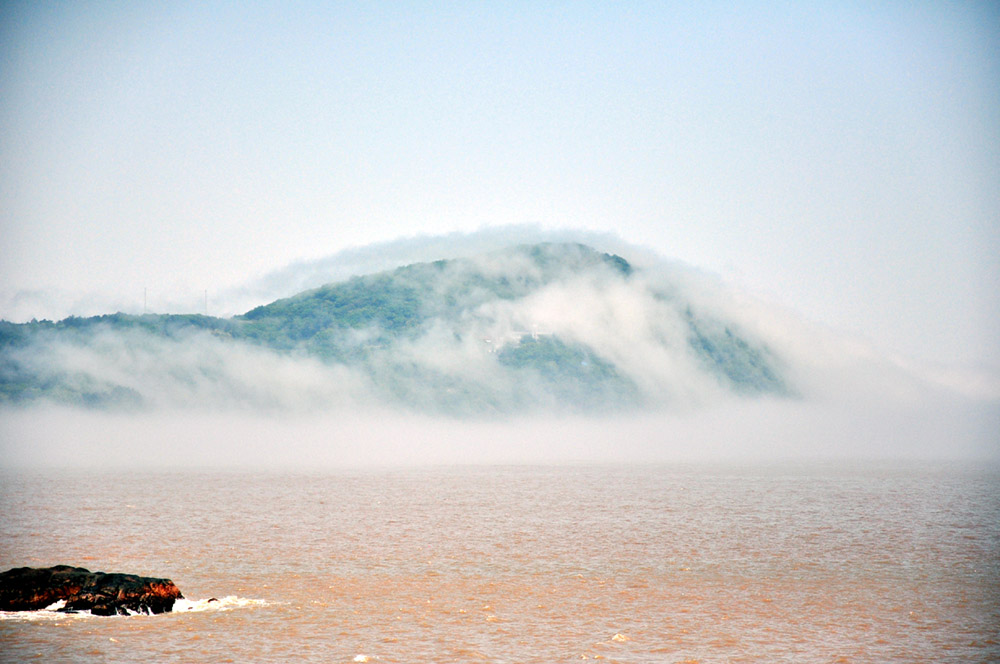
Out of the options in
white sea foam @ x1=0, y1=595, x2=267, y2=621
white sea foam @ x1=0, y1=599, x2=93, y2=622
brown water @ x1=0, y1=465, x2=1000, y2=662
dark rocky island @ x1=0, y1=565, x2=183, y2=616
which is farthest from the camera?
dark rocky island @ x1=0, y1=565, x2=183, y2=616

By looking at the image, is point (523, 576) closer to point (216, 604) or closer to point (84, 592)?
point (216, 604)

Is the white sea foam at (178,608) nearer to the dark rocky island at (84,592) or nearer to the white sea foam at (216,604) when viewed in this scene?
the white sea foam at (216,604)

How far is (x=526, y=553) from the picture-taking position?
29.5 m

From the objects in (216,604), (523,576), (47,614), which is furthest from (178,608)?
(523,576)

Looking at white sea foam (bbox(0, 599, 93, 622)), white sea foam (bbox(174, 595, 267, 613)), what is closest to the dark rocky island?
white sea foam (bbox(0, 599, 93, 622))

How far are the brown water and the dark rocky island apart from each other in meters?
0.48

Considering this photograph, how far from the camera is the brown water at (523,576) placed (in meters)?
17.3

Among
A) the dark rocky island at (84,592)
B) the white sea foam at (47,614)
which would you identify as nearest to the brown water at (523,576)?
the white sea foam at (47,614)

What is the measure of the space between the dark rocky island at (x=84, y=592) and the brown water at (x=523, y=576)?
0.48m

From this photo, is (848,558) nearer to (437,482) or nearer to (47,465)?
(437,482)

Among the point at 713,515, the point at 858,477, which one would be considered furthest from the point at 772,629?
the point at 858,477

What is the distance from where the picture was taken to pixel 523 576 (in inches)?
983

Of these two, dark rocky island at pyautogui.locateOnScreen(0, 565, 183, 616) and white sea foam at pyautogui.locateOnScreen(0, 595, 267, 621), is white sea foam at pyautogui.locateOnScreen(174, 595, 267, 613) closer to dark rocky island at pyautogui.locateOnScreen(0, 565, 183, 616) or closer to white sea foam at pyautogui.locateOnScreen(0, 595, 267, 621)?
white sea foam at pyautogui.locateOnScreen(0, 595, 267, 621)

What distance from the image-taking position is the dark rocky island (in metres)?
19.3
